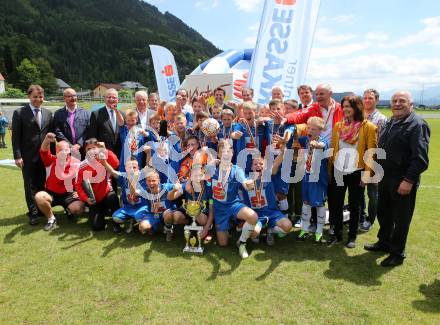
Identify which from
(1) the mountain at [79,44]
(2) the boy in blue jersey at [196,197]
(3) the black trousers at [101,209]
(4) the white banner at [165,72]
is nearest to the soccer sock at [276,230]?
(2) the boy in blue jersey at [196,197]

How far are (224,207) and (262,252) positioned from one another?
740 mm

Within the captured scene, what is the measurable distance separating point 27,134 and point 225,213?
10.8 feet

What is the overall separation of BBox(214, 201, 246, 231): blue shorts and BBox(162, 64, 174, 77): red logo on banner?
11.7 metres

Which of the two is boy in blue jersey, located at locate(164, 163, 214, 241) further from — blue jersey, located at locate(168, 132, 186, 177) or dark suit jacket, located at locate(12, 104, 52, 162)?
dark suit jacket, located at locate(12, 104, 52, 162)

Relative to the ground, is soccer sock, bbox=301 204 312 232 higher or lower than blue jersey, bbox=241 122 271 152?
lower

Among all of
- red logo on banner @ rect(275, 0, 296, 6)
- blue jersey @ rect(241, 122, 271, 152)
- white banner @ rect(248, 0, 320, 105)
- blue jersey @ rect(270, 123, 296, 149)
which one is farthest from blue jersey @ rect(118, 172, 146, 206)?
red logo on banner @ rect(275, 0, 296, 6)

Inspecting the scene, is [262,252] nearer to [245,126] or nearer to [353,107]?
[245,126]

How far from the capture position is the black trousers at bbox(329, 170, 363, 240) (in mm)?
4031

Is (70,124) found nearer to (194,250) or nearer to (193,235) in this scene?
(193,235)

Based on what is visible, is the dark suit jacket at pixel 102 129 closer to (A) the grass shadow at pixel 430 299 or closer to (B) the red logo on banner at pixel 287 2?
(A) the grass shadow at pixel 430 299

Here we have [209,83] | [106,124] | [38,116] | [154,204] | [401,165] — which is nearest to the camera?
[401,165]

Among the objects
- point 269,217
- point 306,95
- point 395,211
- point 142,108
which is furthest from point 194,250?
point 306,95

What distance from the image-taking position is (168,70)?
48.5 ft

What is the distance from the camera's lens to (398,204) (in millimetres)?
3646
